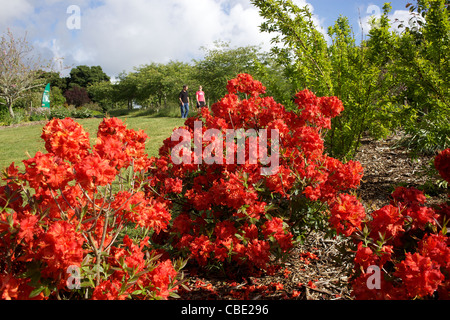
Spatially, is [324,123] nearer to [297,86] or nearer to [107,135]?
[107,135]

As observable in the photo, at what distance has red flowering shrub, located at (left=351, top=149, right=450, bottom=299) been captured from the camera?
1.37m

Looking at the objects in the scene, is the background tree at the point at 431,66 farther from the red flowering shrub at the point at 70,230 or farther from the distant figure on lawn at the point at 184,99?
the distant figure on lawn at the point at 184,99

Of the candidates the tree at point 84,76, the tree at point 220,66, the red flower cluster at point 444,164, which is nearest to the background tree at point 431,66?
the red flower cluster at point 444,164

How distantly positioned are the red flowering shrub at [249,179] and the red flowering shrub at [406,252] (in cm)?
51

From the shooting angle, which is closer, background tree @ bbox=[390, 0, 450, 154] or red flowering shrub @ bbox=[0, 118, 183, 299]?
red flowering shrub @ bbox=[0, 118, 183, 299]

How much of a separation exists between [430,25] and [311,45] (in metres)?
1.43

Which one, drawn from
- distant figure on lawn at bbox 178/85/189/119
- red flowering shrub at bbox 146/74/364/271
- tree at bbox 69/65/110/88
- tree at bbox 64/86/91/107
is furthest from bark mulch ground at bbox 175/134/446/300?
tree at bbox 69/65/110/88

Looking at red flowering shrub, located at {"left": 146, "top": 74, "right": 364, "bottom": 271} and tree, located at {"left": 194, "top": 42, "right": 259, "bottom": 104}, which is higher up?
tree, located at {"left": 194, "top": 42, "right": 259, "bottom": 104}

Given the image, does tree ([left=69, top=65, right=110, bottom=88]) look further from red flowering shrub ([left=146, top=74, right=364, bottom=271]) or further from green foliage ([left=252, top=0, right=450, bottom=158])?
red flowering shrub ([left=146, top=74, right=364, bottom=271])

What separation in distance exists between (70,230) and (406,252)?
156cm

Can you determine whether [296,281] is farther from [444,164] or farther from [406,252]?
[444,164]

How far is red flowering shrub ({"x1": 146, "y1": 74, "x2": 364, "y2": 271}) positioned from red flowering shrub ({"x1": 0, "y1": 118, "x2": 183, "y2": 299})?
63 centimetres
